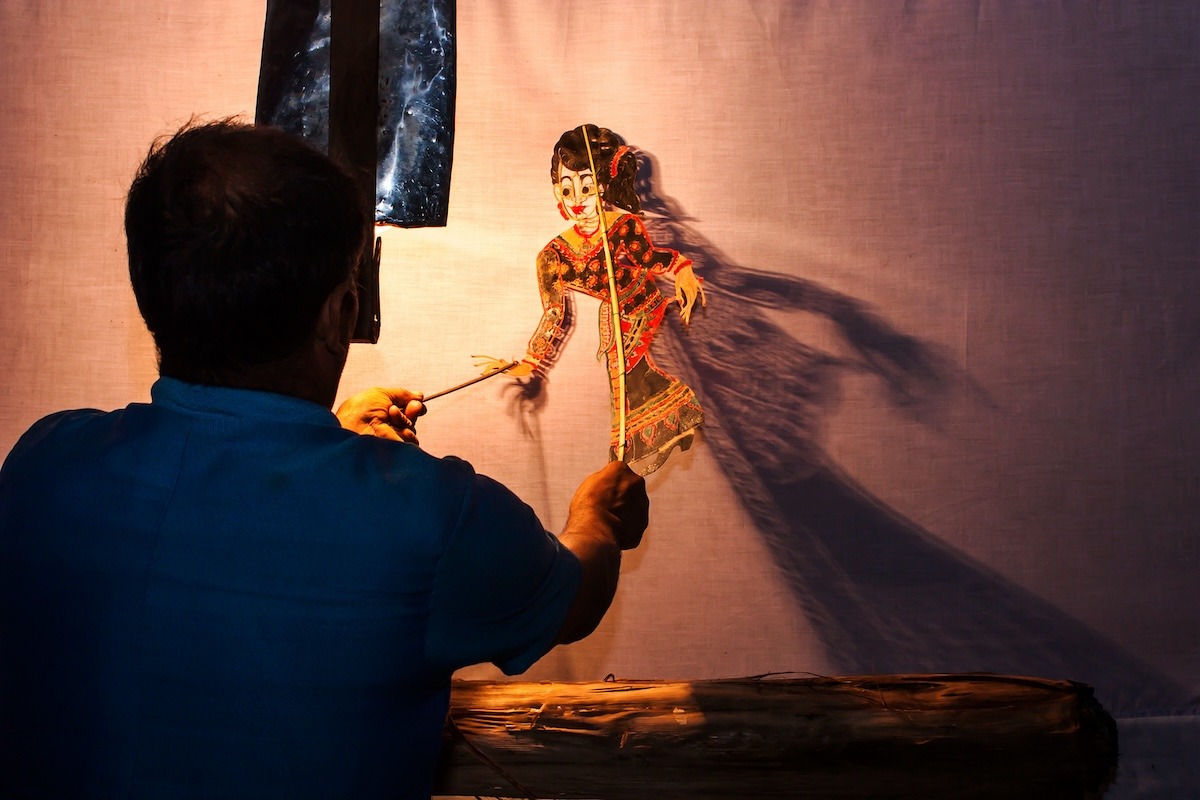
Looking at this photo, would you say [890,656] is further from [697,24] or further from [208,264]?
[208,264]

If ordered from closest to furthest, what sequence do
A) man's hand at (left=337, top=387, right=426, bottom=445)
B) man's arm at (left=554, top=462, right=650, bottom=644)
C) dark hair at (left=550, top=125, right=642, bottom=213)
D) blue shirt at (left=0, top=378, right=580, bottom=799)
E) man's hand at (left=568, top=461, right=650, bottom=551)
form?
blue shirt at (left=0, top=378, right=580, bottom=799) < man's arm at (left=554, top=462, right=650, bottom=644) < man's hand at (left=568, top=461, right=650, bottom=551) < man's hand at (left=337, top=387, right=426, bottom=445) < dark hair at (left=550, top=125, right=642, bottom=213)

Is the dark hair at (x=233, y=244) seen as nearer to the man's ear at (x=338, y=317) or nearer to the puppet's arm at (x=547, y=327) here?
the man's ear at (x=338, y=317)

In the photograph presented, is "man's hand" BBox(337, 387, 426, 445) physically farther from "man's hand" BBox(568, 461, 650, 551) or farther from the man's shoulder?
the man's shoulder

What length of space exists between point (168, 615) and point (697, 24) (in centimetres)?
109

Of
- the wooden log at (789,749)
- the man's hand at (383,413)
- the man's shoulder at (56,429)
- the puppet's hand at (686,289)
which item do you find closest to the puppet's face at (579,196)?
the puppet's hand at (686,289)

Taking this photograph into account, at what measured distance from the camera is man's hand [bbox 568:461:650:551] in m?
1.05

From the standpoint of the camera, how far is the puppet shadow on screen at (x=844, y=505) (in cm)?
144

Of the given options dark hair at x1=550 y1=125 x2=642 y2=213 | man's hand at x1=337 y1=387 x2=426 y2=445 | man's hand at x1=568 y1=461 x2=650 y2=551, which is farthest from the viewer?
dark hair at x1=550 y1=125 x2=642 y2=213

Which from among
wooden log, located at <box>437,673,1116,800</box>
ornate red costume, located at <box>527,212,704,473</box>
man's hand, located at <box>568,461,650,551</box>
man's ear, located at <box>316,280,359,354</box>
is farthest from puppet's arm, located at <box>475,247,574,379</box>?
man's ear, located at <box>316,280,359,354</box>

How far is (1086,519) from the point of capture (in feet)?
4.72

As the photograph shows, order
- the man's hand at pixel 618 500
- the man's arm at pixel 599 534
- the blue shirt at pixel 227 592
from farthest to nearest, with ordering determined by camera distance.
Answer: the man's hand at pixel 618 500 → the man's arm at pixel 599 534 → the blue shirt at pixel 227 592

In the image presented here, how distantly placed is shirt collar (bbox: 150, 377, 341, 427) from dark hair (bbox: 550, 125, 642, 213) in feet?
2.57

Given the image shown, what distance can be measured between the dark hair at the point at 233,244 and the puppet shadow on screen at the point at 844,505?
753mm

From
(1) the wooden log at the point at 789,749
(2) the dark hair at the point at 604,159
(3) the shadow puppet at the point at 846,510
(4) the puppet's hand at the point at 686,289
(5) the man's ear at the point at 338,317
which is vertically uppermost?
(2) the dark hair at the point at 604,159
